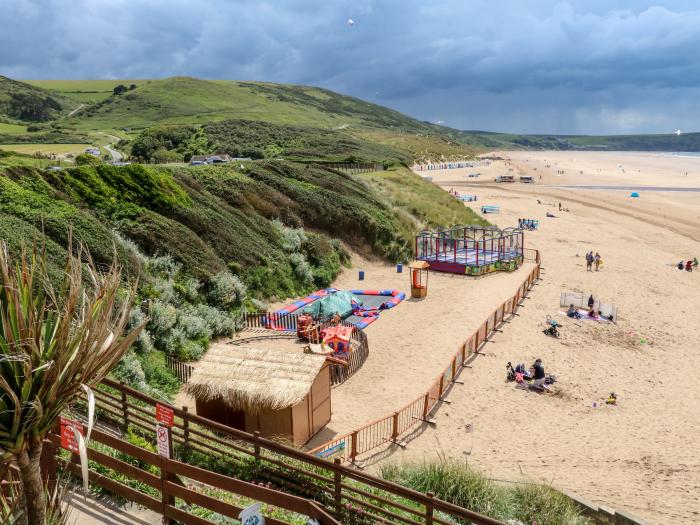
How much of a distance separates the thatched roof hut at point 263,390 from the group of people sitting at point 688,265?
27752 millimetres

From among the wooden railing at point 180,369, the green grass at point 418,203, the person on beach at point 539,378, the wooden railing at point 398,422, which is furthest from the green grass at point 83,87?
the person on beach at point 539,378

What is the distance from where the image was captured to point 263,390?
11461mm

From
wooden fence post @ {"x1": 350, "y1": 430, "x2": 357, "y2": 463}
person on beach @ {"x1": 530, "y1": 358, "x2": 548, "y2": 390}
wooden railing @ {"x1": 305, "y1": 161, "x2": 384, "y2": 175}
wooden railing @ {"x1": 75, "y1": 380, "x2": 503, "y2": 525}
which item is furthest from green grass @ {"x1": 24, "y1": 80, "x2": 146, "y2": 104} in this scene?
wooden railing @ {"x1": 75, "y1": 380, "x2": 503, "y2": 525}

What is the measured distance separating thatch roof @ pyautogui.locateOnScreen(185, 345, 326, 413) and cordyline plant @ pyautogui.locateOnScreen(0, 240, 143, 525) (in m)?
7.77

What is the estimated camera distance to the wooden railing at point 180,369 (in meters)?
15.3

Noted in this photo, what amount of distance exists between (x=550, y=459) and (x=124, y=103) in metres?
141

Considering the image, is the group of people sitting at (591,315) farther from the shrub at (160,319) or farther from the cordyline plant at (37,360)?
the cordyline plant at (37,360)

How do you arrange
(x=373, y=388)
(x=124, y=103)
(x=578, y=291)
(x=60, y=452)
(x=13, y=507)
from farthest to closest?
1. (x=124, y=103)
2. (x=578, y=291)
3. (x=373, y=388)
4. (x=60, y=452)
5. (x=13, y=507)

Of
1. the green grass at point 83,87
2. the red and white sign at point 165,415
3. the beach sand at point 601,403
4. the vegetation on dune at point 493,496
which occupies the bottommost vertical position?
the beach sand at point 601,403

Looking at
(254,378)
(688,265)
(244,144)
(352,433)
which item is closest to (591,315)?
(688,265)

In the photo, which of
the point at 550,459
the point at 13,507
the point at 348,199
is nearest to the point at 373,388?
the point at 550,459

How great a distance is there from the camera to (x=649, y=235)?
4188 centimetres

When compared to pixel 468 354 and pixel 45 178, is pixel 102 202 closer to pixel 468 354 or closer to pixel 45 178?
pixel 45 178

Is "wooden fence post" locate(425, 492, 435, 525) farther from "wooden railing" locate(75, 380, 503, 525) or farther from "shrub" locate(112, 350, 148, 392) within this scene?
"shrub" locate(112, 350, 148, 392)
